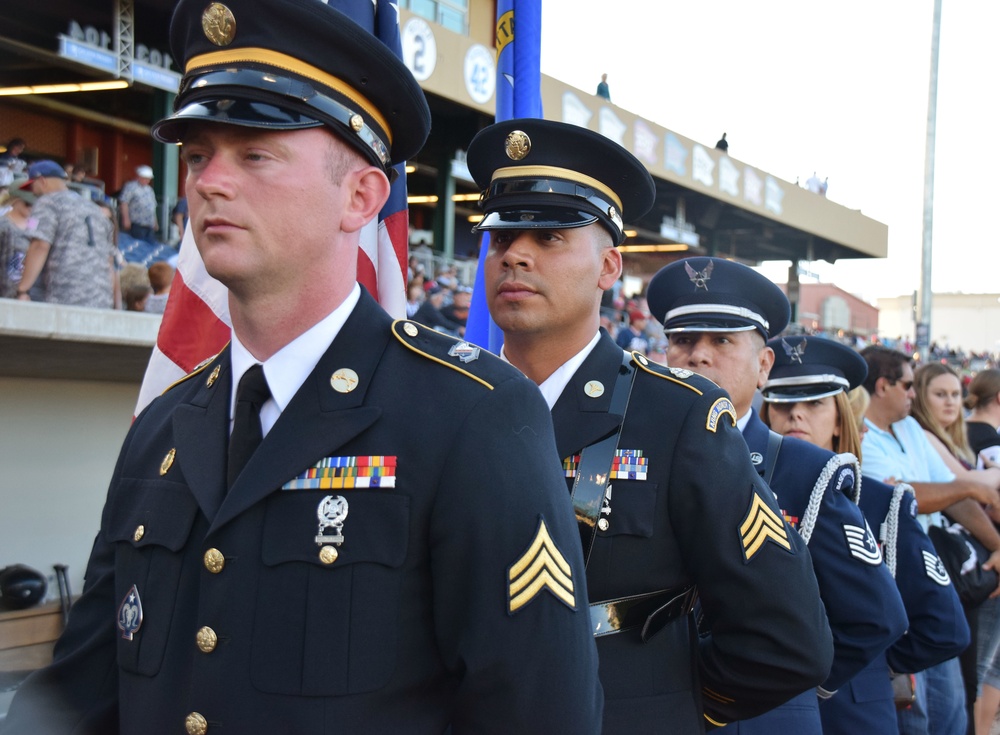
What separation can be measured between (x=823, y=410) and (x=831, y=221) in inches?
1291

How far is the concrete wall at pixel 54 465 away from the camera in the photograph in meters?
6.61

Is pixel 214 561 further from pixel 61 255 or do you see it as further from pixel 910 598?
pixel 61 255

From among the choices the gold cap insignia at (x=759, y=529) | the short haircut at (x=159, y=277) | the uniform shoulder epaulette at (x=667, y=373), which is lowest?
the gold cap insignia at (x=759, y=529)

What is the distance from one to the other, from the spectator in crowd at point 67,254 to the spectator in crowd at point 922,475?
16.1ft

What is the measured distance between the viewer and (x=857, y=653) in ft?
9.73

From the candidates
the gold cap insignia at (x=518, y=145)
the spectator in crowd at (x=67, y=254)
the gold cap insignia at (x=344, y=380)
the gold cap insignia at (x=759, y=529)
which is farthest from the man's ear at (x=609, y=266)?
the spectator in crowd at (x=67, y=254)

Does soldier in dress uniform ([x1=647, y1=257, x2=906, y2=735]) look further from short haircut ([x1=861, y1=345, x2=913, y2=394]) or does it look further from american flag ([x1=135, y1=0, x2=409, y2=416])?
short haircut ([x1=861, y1=345, x2=913, y2=394])

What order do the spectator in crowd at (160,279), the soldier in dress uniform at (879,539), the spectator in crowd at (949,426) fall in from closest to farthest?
the soldier in dress uniform at (879,539) → the spectator in crowd at (949,426) → the spectator in crowd at (160,279)

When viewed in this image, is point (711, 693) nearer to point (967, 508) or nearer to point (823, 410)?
point (823, 410)

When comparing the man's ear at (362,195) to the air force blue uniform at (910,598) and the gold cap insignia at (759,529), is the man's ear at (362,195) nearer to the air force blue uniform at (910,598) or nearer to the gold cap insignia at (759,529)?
the gold cap insignia at (759,529)

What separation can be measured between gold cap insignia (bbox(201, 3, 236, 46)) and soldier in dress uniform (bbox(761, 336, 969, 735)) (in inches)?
97.9

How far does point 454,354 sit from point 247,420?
0.38m

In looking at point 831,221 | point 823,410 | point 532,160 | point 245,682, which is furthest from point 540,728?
point 831,221

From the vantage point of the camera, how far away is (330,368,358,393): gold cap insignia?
171 cm
